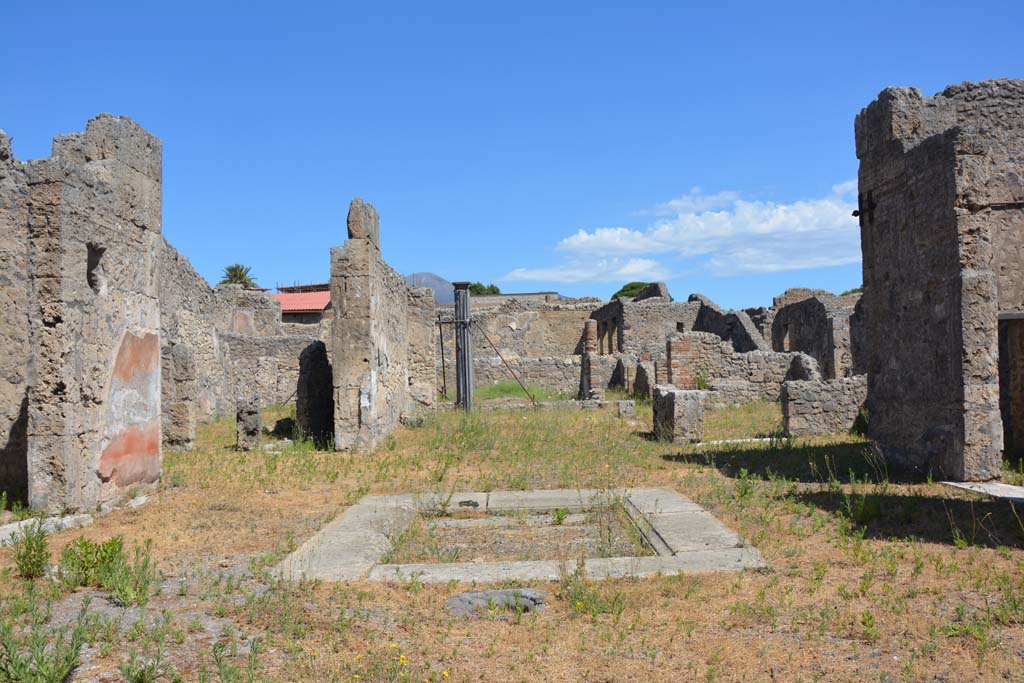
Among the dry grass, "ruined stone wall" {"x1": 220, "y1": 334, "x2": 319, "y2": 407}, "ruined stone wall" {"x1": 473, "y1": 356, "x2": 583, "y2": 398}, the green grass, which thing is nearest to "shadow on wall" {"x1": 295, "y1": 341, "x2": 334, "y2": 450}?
the dry grass

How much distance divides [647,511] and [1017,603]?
10.9 ft

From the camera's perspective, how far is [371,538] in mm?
6242

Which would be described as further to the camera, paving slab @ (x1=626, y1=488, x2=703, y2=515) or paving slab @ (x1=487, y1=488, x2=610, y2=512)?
paving slab @ (x1=487, y1=488, x2=610, y2=512)

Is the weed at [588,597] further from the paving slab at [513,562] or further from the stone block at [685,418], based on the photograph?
the stone block at [685,418]

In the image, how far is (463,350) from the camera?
20422 millimetres

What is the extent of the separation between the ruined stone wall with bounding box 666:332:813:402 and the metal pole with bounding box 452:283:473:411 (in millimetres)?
5465

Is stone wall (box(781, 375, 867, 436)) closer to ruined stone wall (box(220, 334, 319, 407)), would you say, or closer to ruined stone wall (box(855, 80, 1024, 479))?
ruined stone wall (box(855, 80, 1024, 479))

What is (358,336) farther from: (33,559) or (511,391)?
(511,391)

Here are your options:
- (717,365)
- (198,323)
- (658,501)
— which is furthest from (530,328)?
(658,501)

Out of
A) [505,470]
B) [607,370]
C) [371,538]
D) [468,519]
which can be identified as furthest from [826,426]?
[607,370]

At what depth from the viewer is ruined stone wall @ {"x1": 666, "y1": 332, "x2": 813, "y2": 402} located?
20.6 metres

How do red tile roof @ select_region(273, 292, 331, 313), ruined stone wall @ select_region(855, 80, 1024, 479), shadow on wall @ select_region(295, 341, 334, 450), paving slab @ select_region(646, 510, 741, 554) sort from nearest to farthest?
paving slab @ select_region(646, 510, 741, 554) < ruined stone wall @ select_region(855, 80, 1024, 479) < shadow on wall @ select_region(295, 341, 334, 450) < red tile roof @ select_region(273, 292, 331, 313)

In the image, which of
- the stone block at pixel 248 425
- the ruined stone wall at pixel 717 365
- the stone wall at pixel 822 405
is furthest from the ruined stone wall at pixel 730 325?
the stone block at pixel 248 425

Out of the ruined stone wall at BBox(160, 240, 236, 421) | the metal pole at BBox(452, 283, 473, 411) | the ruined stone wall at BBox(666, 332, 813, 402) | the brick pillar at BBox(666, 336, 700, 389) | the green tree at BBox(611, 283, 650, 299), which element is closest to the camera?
the ruined stone wall at BBox(160, 240, 236, 421)
